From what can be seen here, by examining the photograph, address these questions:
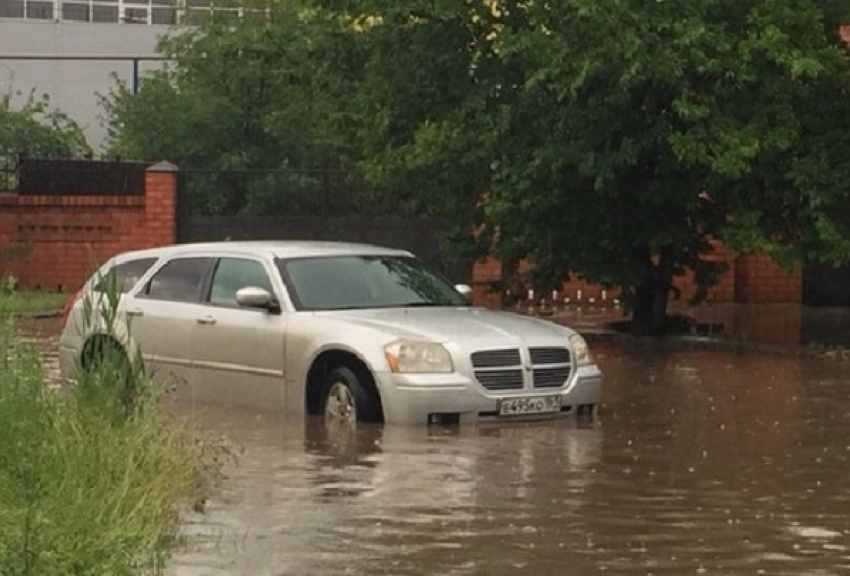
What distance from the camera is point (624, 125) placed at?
72.7 feet

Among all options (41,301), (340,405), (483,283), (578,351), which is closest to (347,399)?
(340,405)

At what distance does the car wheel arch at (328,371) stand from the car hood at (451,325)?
0.26m

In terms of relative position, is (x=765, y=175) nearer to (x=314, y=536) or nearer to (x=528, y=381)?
(x=528, y=381)

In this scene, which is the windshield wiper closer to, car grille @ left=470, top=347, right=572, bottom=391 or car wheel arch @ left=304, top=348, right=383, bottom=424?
car wheel arch @ left=304, top=348, right=383, bottom=424

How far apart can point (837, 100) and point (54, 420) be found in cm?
1380

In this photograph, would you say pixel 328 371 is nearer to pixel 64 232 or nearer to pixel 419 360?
pixel 419 360

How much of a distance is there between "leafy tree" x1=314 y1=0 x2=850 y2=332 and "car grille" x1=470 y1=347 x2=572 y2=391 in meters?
6.54

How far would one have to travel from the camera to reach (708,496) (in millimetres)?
11344

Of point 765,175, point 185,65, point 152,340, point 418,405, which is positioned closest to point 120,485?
point 418,405

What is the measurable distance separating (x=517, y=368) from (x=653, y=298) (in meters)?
10.5

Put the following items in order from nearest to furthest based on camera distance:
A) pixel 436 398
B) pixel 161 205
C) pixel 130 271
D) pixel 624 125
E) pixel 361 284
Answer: pixel 436 398, pixel 361 284, pixel 130 271, pixel 624 125, pixel 161 205

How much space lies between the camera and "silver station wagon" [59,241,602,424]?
45.8ft

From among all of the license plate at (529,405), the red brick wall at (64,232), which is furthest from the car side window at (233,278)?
the red brick wall at (64,232)

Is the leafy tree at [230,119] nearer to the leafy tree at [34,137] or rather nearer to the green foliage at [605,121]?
the leafy tree at [34,137]
